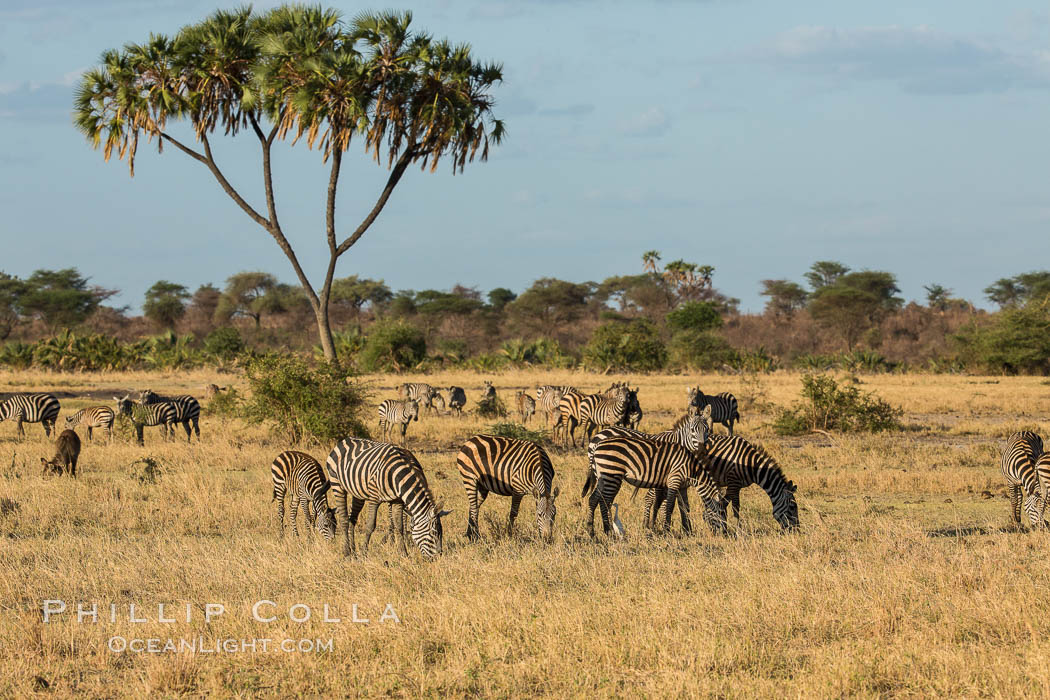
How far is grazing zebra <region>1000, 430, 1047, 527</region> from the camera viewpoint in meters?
A: 10.1

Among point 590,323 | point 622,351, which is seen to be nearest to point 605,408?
point 622,351

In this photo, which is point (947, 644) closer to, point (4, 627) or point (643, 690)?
point (643, 690)

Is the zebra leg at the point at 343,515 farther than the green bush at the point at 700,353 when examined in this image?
No

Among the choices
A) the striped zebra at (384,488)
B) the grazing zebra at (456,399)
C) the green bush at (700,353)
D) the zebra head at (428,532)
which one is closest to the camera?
the zebra head at (428,532)

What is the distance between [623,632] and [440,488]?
6899 millimetres

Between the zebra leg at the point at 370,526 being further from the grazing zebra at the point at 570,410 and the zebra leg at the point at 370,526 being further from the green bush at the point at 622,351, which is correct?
the green bush at the point at 622,351

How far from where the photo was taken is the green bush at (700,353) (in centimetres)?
4109

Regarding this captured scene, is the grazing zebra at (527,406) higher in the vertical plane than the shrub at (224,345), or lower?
lower

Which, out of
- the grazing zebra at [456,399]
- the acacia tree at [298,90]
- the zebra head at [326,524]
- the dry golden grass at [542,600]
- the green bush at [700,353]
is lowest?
the dry golden grass at [542,600]

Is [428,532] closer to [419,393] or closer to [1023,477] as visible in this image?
[1023,477]

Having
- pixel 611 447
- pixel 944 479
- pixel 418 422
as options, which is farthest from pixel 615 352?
pixel 611 447

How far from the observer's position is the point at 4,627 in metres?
6.70

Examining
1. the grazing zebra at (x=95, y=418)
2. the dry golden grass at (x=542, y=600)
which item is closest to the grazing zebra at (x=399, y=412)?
the grazing zebra at (x=95, y=418)

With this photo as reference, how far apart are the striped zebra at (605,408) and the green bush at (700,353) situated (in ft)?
72.5
